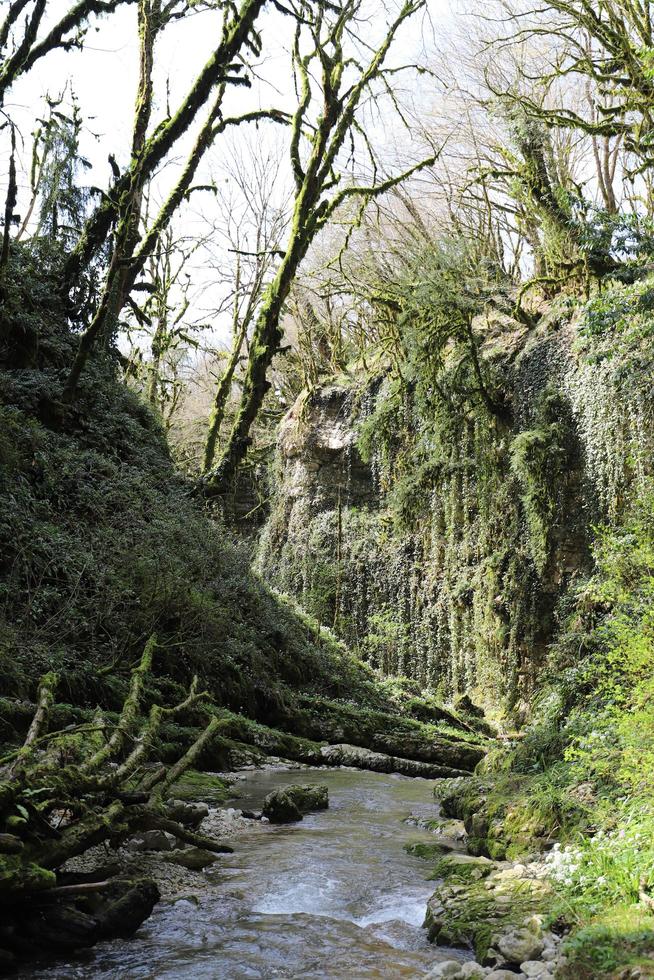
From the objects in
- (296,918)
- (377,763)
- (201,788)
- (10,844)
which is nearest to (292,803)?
(201,788)

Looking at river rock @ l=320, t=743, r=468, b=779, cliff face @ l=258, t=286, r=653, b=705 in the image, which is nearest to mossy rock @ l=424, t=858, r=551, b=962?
river rock @ l=320, t=743, r=468, b=779

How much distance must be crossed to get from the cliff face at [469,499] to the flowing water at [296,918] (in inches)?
252

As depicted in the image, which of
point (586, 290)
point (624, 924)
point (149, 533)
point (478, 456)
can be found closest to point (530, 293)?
point (586, 290)

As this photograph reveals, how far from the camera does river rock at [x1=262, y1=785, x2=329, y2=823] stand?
7016 millimetres

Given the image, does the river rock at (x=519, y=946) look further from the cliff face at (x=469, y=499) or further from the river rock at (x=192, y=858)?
the cliff face at (x=469, y=499)

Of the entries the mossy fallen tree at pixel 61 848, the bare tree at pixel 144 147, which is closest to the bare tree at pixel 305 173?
the bare tree at pixel 144 147

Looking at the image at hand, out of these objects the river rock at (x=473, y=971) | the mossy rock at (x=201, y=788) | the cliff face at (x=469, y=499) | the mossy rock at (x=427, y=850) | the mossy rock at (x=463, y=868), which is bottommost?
the mossy rock at (x=201, y=788)

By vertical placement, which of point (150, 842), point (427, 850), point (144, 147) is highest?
point (144, 147)

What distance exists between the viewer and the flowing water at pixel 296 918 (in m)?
3.69

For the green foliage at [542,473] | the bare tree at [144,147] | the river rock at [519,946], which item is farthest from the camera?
the green foliage at [542,473]

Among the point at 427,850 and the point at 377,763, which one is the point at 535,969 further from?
the point at 377,763

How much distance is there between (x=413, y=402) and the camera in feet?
62.1

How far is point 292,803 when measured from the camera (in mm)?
7164

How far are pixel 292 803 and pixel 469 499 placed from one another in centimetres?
1136
